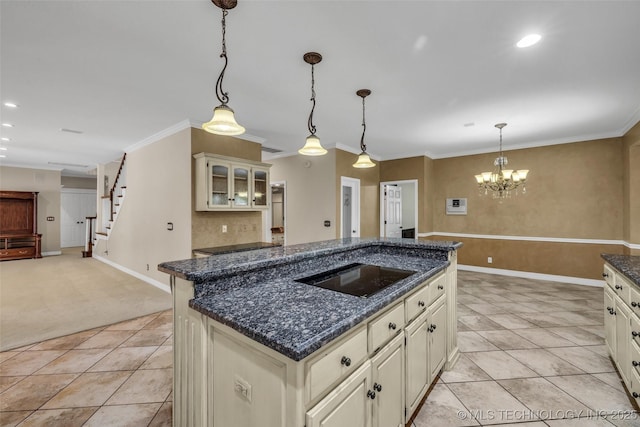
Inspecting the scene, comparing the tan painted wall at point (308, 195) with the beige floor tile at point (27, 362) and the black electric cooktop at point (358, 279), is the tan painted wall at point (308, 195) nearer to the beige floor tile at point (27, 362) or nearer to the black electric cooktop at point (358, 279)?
the black electric cooktop at point (358, 279)

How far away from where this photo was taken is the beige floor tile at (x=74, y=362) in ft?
7.68

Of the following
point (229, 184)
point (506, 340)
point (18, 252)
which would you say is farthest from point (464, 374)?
point (18, 252)

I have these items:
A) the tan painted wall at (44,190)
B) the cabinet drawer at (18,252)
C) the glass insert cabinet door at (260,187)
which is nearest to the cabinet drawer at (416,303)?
the glass insert cabinet door at (260,187)

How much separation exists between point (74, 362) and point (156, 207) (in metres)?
2.66

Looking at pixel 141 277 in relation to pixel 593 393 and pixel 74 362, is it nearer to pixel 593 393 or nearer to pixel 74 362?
pixel 74 362

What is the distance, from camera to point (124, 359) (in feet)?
8.23

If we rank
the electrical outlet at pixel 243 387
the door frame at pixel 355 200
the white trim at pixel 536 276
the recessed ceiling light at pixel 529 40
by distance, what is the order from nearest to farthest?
the electrical outlet at pixel 243 387 < the recessed ceiling light at pixel 529 40 < the white trim at pixel 536 276 < the door frame at pixel 355 200

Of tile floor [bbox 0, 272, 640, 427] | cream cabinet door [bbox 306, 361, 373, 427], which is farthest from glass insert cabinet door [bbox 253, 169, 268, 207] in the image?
cream cabinet door [bbox 306, 361, 373, 427]

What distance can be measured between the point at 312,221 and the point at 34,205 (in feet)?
26.4

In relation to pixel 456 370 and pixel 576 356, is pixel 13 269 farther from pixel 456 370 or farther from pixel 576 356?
pixel 576 356

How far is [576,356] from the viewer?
2557 mm

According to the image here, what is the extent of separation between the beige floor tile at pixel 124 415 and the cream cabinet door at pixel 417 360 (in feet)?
5.52

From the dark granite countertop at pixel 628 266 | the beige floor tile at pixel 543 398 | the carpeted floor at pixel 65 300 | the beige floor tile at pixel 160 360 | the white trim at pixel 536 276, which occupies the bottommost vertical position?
the beige floor tile at pixel 543 398

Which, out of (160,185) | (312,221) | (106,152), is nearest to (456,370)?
(312,221)
